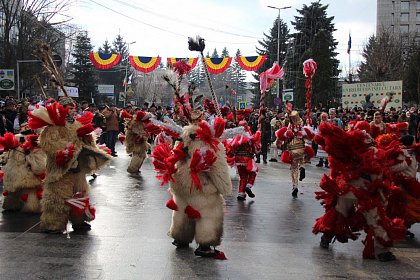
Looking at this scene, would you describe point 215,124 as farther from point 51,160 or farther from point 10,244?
point 10,244

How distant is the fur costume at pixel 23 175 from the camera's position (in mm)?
7918

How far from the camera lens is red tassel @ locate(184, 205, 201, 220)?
5.87 metres

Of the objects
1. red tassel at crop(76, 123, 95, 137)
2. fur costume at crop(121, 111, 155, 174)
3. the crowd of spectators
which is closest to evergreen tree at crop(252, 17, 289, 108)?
the crowd of spectators

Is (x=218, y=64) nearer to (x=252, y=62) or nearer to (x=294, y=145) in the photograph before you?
(x=252, y=62)

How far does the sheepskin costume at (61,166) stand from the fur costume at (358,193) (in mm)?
3293

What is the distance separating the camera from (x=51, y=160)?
22.4 ft

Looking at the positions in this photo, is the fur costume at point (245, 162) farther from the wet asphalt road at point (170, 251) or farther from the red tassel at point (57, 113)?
the red tassel at point (57, 113)

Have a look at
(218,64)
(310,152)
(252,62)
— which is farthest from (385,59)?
(310,152)

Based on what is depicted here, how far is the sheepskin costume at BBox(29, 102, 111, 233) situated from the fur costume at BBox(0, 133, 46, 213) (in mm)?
1254

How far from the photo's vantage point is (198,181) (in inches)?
228

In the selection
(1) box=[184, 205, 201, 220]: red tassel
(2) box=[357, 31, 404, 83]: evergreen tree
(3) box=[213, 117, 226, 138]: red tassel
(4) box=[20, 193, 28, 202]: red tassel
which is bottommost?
(4) box=[20, 193, 28, 202]: red tassel

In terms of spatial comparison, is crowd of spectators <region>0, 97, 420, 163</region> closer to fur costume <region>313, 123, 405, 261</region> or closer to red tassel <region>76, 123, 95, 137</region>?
fur costume <region>313, 123, 405, 261</region>

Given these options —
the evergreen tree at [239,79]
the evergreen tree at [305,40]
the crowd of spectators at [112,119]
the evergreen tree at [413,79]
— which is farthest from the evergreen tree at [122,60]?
the crowd of spectators at [112,119]

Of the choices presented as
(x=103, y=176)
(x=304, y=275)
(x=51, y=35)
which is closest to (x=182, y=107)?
(x=304, y=275)
